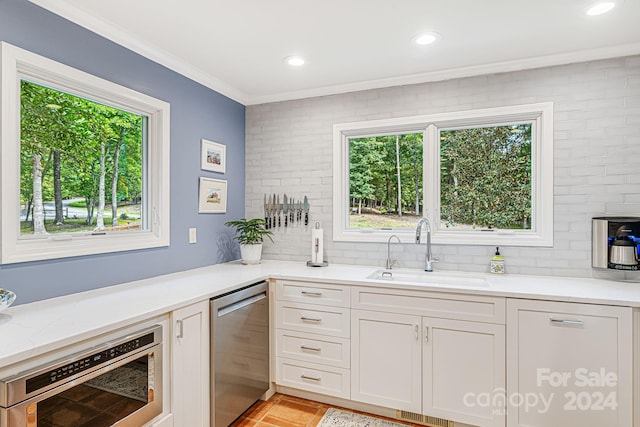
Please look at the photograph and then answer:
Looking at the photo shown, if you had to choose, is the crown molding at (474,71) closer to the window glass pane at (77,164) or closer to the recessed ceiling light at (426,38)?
the recessed ceiling light at (426,38)

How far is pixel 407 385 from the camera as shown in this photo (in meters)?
2.26

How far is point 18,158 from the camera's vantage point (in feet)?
5.59

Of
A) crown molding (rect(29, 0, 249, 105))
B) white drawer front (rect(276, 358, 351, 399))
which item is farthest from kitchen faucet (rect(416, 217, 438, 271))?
crown molding (rect(29, 0, 249, 105))

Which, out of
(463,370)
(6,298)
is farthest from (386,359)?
(6,298)

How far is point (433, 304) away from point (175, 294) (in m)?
1.56

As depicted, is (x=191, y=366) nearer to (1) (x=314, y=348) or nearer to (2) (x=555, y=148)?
(1) (x=314, y=348)

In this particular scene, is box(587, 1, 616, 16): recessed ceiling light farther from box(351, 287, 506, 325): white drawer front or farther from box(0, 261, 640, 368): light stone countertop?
box(351, 287, 506, 325): white drawer front

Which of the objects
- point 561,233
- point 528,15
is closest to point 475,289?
point 561,233

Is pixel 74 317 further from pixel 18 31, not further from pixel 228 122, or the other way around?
pixel 228 122

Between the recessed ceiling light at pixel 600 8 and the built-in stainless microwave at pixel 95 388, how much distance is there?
9.28 ft

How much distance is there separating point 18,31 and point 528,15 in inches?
105

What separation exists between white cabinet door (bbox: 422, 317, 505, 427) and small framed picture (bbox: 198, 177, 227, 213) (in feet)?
6.24

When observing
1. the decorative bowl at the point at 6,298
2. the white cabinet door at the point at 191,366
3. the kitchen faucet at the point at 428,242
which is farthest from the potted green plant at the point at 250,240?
the decorative bowl at the point at 6,298

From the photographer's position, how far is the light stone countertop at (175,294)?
135 cm
